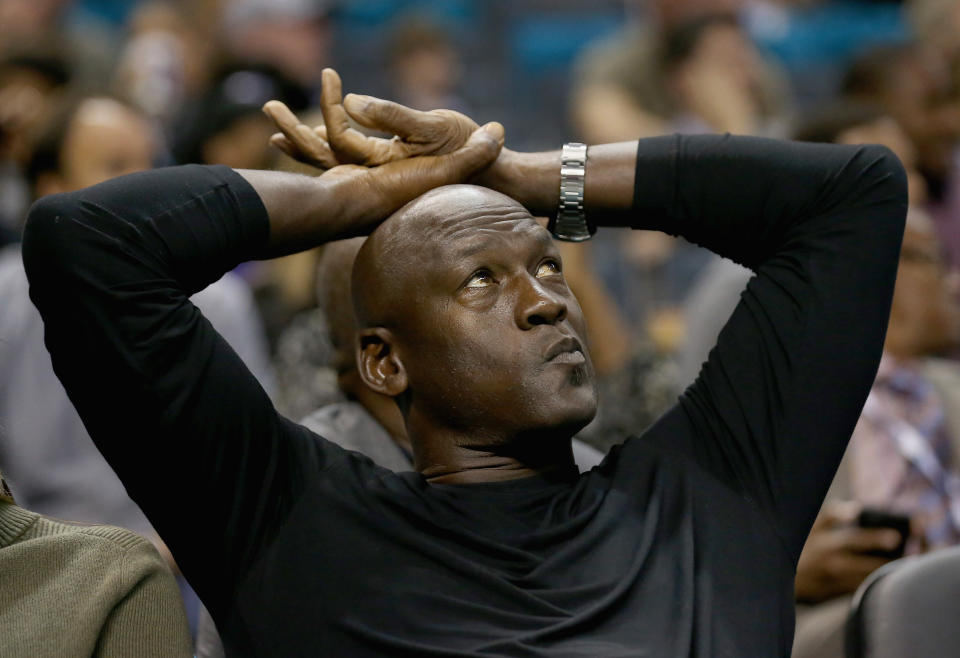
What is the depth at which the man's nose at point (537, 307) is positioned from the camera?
1.91 m

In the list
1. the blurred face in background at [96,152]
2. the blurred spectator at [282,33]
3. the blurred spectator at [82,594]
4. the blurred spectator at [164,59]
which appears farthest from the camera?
the blurred spectator at [282,33]

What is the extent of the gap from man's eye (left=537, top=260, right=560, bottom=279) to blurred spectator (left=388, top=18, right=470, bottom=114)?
153 inches

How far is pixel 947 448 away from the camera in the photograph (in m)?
3.05

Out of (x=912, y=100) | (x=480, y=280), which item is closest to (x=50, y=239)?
(x=480, y=280)

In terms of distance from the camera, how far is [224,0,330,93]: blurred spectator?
18.9ft

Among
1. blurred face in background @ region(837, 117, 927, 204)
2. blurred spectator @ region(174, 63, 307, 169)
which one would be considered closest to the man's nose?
blurred face in background @ region(837, 117, 927, 204)

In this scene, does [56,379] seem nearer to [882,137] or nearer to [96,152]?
[96,152]

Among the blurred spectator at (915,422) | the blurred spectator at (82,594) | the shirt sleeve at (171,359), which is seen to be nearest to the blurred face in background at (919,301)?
the blurred spectator at (915,422)

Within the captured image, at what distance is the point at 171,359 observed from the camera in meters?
1.79

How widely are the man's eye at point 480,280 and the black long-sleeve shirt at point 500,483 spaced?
290 mm

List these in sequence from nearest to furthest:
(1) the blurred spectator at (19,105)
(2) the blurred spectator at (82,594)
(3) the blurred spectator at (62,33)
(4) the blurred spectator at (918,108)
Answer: (2) the blurred spectator at (82,594), (1) the blurred spectator at (19,105), (4) the blurred spectator at (918,108), (3) the blurred spectator at (62,33)

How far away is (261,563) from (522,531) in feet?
1.20

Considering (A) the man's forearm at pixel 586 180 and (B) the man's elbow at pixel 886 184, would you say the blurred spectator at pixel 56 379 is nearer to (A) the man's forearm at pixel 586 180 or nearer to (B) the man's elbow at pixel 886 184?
(A) the man's forearm at pixel 586 180

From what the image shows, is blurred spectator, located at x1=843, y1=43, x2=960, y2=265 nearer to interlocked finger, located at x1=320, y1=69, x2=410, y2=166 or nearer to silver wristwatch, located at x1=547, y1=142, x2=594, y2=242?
silver wristwatch, located at x1=547, y1=142, x2=594, y2=242
